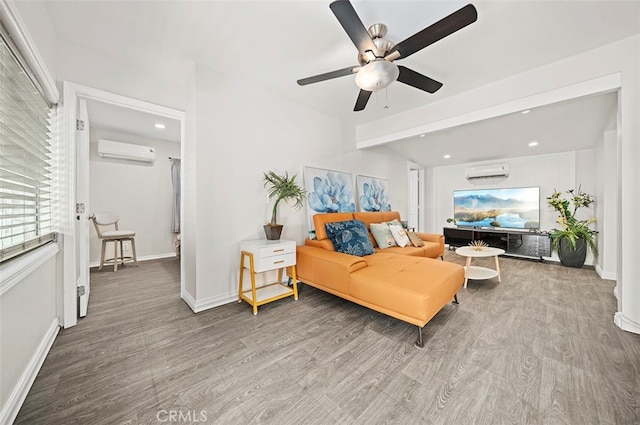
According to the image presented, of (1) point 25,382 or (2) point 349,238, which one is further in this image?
(2) point 349,238

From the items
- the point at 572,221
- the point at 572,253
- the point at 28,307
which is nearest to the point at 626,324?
the point at 572,253

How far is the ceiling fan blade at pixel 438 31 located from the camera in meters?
1.31

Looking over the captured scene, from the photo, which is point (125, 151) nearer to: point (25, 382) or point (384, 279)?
point (25, 382)

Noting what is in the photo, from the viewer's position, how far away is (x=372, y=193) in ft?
14.3

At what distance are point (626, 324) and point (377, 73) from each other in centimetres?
293

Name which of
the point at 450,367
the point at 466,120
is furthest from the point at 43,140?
the point at 466,120

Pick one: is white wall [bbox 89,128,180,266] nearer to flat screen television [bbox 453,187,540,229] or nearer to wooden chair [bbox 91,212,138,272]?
wooden chair [bbox 91,212,138,272]

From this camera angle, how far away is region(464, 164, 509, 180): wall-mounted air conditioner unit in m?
5.02

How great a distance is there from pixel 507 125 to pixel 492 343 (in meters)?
3.23

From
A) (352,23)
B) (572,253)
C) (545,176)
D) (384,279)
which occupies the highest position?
(352,23)

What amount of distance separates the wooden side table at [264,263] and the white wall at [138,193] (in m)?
3.21

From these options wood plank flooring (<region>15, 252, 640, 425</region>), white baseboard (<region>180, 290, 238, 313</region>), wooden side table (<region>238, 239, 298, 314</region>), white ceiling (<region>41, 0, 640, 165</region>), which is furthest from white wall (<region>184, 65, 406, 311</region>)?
wood plank flooring (<region>15, 252, 640, 425</region>)

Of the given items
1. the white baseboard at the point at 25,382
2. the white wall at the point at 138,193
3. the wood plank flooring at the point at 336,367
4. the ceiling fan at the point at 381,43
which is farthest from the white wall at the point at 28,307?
the white wall at the point at 138,193

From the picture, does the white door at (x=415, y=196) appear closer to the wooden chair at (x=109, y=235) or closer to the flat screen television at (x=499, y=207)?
the flat screen television at (x=499, y=207)
